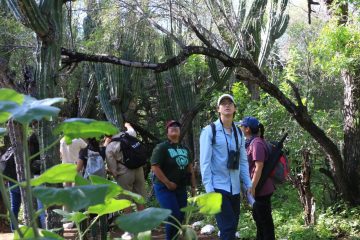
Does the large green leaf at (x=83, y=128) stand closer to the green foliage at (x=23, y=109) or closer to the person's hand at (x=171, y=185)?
the green foliage at (x=23, y=109)

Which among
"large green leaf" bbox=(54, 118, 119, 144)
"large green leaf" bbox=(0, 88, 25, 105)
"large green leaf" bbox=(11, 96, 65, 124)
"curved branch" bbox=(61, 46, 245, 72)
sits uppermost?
"curved branch" bbox=(61, 46, 245, 72)

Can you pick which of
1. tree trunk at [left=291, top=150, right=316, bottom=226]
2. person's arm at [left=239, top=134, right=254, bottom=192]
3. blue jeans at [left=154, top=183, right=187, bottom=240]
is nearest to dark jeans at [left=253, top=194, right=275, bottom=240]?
person's arm at [left=239, top=134, right=254, bottom=192]

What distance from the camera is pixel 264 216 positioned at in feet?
19.4

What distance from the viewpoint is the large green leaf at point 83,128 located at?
1159mm

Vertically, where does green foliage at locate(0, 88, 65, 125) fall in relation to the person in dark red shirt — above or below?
above

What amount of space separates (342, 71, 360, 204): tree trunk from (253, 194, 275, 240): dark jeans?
2303mm

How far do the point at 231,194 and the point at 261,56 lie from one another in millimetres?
7540

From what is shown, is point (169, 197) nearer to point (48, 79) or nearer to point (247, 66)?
point (48, 79)

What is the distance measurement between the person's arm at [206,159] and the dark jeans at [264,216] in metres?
1.21

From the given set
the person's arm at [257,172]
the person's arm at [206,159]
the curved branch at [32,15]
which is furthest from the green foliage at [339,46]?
the curved branch at [32,15]

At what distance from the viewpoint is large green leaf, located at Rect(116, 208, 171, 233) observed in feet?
3.62

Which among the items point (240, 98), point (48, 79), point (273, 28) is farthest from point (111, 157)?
point (273, 28)

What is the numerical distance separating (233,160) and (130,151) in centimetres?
241

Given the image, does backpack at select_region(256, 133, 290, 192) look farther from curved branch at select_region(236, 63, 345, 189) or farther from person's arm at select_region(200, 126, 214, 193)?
curved branch at select_region(236, 63, 345, 189)
